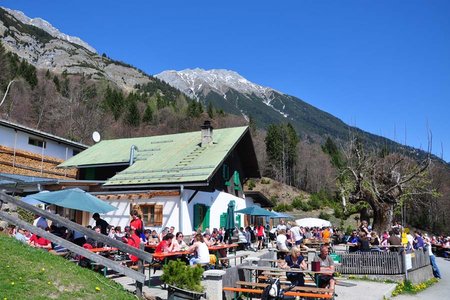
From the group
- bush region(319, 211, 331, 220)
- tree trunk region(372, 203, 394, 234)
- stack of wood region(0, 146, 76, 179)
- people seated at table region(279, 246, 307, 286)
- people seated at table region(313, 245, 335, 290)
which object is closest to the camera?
people seated at table region(313, 245, 335, 290)

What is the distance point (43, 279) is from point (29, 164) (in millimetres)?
22182

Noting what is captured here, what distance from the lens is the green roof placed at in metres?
20.5

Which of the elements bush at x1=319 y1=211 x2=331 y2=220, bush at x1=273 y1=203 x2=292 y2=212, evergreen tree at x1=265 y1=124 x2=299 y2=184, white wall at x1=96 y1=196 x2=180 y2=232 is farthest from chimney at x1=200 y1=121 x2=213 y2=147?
evergreen tree at x1=265 y1=124 x2=299 y2=184

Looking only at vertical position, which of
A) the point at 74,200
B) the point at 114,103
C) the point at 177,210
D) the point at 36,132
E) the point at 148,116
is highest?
the point at 114,103

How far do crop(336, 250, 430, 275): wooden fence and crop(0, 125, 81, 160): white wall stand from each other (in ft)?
68.9

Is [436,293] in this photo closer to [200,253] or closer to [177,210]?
[200,253]

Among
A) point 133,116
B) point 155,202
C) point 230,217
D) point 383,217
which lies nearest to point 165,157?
point 155,202

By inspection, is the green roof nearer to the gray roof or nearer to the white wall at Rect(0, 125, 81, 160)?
the gray roof

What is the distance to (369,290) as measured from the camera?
459 inches

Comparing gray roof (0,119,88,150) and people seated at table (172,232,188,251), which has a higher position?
gray roof (0,119,88,150)

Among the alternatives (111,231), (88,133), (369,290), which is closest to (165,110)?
(88,133)

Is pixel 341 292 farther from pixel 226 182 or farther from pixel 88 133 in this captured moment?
pixel 88 133

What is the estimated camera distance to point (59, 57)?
432ft

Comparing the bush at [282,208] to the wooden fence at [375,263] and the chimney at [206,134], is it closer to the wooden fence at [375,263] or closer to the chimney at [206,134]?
the chimney at [206,134]
